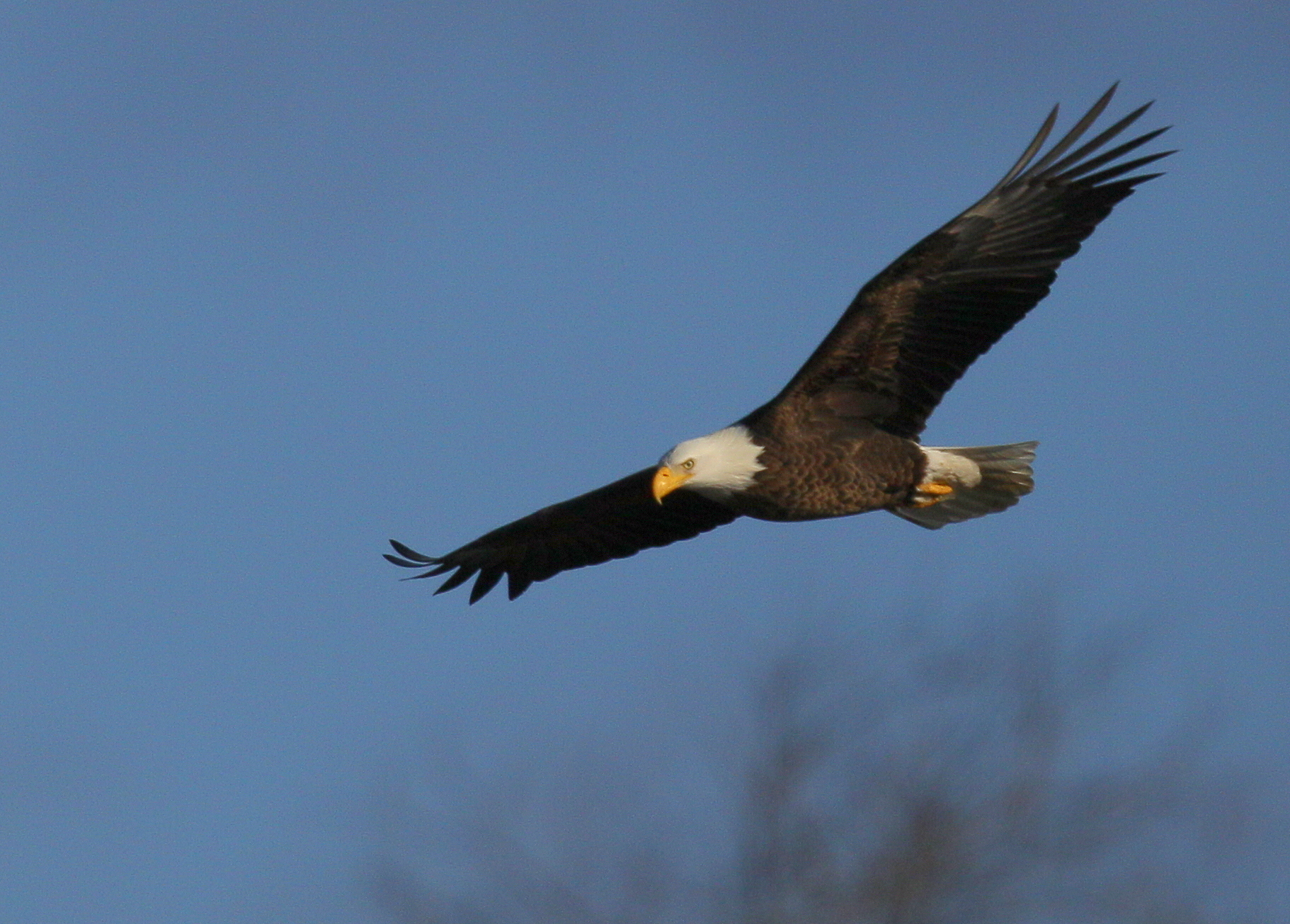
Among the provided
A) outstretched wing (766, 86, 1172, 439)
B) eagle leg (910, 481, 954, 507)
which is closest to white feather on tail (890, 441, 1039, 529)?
eagle leg (910, 481, 954, 507)

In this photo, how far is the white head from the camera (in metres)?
9.13

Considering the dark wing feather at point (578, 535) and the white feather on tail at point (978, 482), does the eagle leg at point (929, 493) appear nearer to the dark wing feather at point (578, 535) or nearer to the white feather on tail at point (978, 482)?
the white feather on tail at point (978, 482)

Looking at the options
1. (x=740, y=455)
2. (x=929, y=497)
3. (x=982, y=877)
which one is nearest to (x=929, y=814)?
(x=982, y=877)

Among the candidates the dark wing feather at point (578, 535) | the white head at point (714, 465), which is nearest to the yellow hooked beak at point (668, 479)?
the white head at point (714, 465)

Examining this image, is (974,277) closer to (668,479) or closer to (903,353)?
(903,353)

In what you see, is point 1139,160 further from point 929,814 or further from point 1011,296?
point 929,814

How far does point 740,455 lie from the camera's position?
30.0 ft

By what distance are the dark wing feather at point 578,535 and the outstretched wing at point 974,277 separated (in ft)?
3.74

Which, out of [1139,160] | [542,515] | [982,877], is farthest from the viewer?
[542,515]

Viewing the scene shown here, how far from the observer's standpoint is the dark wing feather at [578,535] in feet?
33.6

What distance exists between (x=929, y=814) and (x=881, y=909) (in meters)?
0.80

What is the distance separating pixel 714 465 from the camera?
360 inches

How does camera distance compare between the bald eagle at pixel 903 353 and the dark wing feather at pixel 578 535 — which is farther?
the dark wing feather at pixel 578 535

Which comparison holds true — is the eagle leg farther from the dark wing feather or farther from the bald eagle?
the dark wing feather
